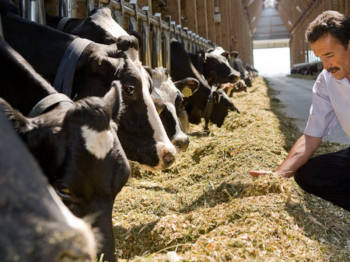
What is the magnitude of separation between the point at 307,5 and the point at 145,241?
44255mm

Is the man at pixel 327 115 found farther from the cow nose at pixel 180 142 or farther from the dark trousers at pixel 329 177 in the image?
the cow nose at pixel 180 142

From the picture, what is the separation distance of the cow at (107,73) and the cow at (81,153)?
1167 mm

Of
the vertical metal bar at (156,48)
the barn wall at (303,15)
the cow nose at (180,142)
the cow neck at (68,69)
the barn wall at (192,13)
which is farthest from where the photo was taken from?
the barn wall at (303,15)

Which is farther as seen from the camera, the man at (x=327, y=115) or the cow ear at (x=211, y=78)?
the cow ear at (x=211, y=78)

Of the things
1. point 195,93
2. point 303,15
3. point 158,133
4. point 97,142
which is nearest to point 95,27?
point 158,133

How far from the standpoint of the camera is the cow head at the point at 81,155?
1830 millimetres

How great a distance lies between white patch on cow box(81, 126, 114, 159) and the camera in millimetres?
1839

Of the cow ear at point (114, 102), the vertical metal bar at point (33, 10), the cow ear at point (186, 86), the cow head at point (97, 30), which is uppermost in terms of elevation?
the vertical metal bar at point (33, 10)

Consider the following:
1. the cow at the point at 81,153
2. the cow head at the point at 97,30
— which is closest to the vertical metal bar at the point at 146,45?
the cow head at the point at 97,30

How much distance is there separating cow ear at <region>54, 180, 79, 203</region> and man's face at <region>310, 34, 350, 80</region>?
2.23 metres

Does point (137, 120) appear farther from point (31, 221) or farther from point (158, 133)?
point (31, 221)

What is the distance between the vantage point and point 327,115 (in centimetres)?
370

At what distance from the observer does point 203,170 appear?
15.1 ft

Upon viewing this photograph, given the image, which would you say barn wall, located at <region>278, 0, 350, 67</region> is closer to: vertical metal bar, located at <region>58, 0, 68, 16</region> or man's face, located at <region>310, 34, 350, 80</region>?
vertical metal bar, located at <region>58, 0, 68, 16</region>
